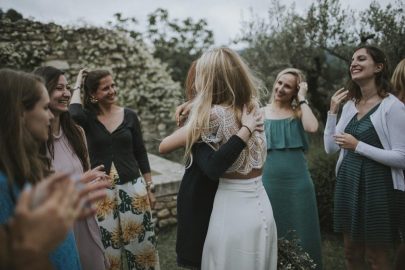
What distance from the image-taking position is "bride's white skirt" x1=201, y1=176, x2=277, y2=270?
6.63 ft

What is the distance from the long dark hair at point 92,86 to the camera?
342cm

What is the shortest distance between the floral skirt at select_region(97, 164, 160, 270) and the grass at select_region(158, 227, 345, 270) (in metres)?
1.00

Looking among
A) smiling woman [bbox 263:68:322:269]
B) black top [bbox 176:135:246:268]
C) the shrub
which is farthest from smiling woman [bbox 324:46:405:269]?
black top [bbox 176:135:246:268]

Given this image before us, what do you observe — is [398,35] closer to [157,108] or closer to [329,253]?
[329,253]

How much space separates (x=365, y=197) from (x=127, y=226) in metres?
2.15

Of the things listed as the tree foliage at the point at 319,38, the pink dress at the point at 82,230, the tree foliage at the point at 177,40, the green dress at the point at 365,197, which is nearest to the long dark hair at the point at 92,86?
the pink dress at the point at 82,230

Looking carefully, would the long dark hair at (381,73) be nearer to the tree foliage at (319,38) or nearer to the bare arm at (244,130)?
the bare arm at (244,130)

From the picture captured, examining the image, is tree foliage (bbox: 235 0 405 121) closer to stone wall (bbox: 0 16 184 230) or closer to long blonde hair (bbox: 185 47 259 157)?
stone wall (bbox: 0 16 184 230)

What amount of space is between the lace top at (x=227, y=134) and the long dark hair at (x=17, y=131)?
0.94m

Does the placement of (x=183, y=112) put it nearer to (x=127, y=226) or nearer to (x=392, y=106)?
(x=127, y=226)

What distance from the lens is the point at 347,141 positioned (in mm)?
2875

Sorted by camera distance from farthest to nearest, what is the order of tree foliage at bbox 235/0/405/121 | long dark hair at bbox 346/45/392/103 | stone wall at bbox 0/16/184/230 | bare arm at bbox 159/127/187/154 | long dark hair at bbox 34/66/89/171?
stone wall at bbox 0/16/184/230, tree foliage at bbox 235/0/405/121, long dark hair at bbox 346/45/392/103, long dark hair at bbox 34/66/89/171, bare arm at bbox 159/127/187/154

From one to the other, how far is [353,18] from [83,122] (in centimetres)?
524

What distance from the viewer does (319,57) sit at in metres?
7.21
